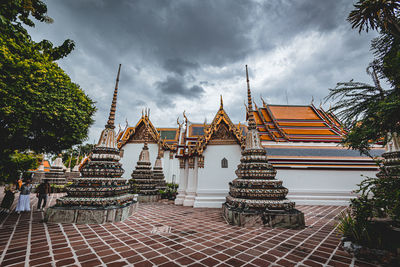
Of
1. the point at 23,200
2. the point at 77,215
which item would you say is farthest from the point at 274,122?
the point at 23,200

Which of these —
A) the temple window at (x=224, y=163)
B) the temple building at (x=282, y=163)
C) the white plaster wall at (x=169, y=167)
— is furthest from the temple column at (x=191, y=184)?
the white plaster wall at (x=169, y=167)

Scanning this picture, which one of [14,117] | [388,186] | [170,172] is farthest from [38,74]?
[170,172]

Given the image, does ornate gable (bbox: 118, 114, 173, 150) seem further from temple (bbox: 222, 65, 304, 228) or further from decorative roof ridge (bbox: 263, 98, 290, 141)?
temple (bbox: 222, 65, 304, 228)

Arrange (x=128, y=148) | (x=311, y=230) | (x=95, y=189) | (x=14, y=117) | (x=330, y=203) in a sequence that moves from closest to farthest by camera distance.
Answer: (x=311, y=230) → (x=95, y=189) → (x=14, y=117) → (x=330, y=203) → (x=128, y=148)

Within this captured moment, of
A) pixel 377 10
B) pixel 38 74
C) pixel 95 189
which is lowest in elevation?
pixel 95 189

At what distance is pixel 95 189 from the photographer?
17.5 feet

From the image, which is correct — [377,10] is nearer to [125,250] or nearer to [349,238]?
[349,238]

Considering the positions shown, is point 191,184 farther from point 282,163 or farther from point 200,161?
point 282,163

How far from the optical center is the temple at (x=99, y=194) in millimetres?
4953

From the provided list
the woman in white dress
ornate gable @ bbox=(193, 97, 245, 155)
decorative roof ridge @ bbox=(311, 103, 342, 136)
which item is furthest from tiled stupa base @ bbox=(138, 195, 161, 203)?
decorative roof ridge @ bbox=(311, 103, 342, 136)

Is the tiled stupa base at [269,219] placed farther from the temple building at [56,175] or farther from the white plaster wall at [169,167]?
the temple building at [56,175]

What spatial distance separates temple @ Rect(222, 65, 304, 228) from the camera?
4844mm

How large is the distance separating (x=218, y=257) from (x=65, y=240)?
331 cm

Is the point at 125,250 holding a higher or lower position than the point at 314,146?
lower
